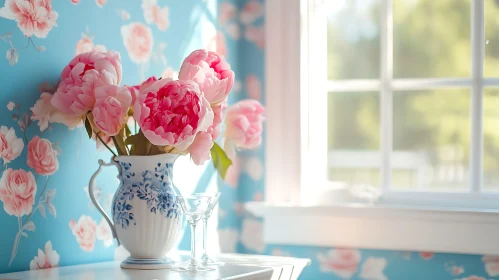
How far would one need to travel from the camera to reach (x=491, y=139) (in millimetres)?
2305

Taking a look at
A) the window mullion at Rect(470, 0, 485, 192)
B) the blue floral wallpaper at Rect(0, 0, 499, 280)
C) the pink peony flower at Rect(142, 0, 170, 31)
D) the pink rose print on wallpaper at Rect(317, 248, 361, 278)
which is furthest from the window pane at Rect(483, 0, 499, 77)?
the pink peony flower at Rect(142, 0, 170, 31)

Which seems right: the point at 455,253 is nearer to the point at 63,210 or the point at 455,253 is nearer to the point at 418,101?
the point at 418,101

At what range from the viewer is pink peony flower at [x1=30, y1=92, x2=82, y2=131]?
1776 mm

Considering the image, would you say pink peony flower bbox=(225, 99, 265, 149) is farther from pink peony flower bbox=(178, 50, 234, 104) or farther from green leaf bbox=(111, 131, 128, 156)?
green leaf bbox=(111, 131, 128, 156)

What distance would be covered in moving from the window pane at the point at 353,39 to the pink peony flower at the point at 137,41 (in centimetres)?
69

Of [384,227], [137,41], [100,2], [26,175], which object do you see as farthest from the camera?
[384,227]

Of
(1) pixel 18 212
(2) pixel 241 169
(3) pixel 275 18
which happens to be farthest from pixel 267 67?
(1) pixel 18 212

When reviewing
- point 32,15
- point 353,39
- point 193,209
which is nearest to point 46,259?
point 193,209

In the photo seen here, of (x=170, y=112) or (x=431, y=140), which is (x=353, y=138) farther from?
(x=170, y=112)

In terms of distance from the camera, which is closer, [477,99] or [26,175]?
[26,175]

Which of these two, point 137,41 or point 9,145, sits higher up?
point 137,41

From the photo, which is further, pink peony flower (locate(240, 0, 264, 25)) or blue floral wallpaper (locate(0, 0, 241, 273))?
pink peony flower (locate(240, 0, 264, 25))

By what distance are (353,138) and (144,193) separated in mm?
942

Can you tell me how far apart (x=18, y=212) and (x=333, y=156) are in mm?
1153
